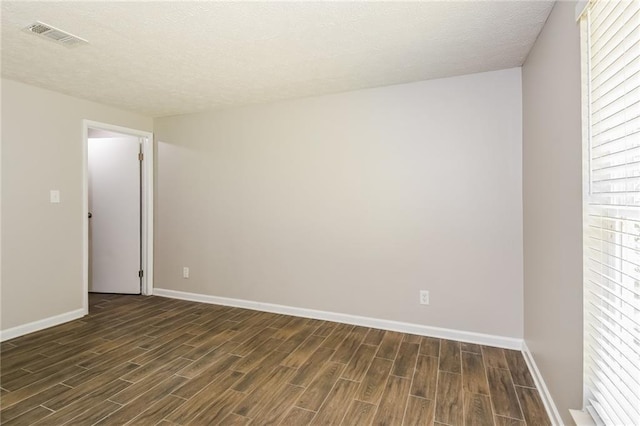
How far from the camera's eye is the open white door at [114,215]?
14.3 feet

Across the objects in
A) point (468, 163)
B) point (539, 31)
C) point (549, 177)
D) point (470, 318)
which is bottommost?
point (470, 318)

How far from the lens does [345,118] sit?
3.33m

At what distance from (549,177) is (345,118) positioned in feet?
6.34

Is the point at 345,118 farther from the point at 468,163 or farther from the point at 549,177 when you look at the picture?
the point at 549,177

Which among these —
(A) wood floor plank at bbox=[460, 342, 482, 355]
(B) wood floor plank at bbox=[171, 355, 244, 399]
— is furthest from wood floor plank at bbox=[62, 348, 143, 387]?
(A) wood floor plank at bbox=[460, 342, 482, 355]

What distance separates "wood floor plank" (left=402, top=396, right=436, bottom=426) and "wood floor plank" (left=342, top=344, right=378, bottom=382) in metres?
0.41

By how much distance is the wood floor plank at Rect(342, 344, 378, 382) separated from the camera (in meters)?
2.35

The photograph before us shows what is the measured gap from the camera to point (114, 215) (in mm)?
4426

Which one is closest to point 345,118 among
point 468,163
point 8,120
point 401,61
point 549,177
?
point 401,61

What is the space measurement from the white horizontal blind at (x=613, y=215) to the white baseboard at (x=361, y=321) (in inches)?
58.5

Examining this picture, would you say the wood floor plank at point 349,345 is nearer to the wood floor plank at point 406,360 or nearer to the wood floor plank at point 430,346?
the wood floor plank at point 406,360

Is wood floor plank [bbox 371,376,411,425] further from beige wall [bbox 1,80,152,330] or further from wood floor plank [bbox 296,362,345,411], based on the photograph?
beige wall [bbox 1,80,152,330]

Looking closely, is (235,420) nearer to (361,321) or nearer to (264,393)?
(264,393)

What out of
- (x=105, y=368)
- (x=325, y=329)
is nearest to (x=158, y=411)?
(x=105, y=368)
